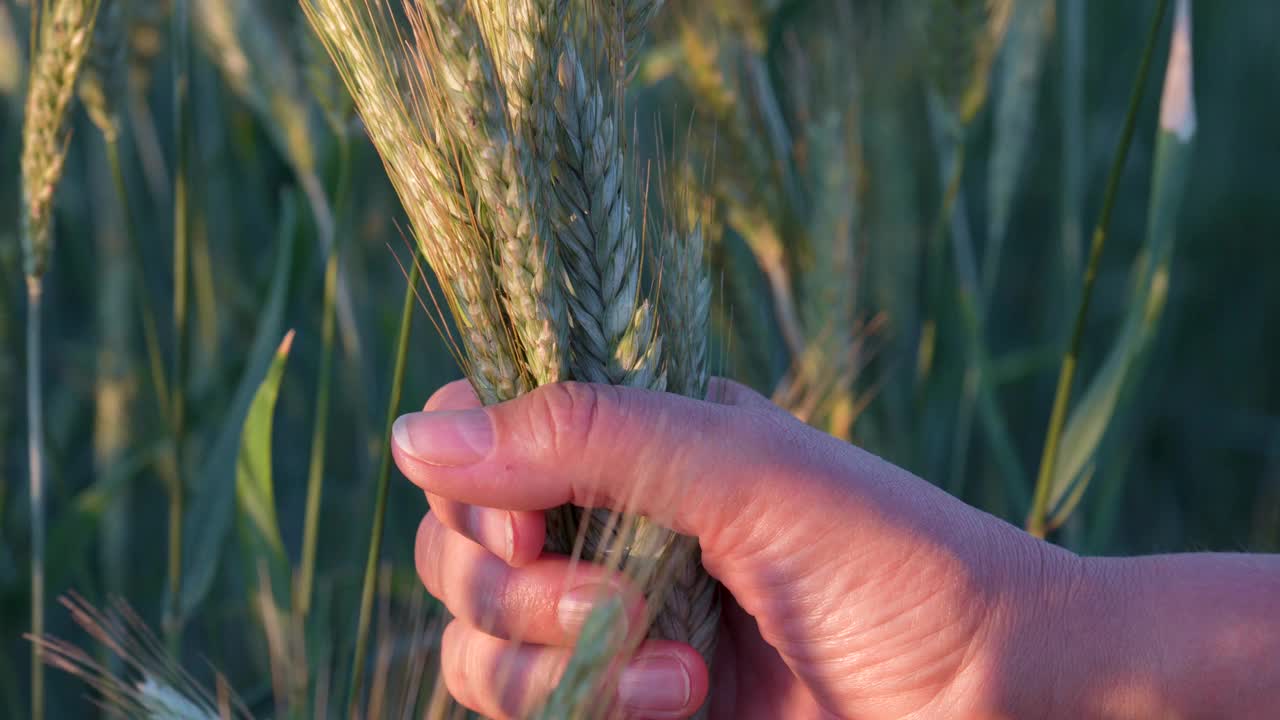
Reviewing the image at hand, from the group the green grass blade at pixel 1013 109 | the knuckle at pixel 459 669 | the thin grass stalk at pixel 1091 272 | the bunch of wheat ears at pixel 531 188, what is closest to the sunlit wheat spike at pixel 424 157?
the bunch of wheat ears at pixel 531 188

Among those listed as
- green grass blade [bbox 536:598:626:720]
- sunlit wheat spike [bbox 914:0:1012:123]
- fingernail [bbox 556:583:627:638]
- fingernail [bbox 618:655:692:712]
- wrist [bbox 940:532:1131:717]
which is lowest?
wrist [bbox 940:532:1131:717]

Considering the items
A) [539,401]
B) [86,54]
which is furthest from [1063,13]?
[86,54]

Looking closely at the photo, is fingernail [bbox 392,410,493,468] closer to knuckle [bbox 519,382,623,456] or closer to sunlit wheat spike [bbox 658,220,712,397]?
knuckle [bbox 519,382,623,456]

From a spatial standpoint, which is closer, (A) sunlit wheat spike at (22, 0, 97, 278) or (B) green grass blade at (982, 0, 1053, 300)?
(A) sunlit wheat spike at (22, 0, 97, 278)

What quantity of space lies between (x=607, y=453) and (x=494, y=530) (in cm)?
20

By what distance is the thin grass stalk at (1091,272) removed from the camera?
3.12ft

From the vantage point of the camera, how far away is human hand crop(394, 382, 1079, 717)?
83 centimetres

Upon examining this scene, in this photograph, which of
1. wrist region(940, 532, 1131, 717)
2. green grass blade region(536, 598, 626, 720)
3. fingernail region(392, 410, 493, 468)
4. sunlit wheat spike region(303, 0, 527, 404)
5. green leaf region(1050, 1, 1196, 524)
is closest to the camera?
green grass blade region(536, 598, 626, 720)

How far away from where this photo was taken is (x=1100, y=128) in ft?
7.18

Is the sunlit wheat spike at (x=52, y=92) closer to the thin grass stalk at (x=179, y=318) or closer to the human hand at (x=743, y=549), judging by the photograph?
the thin grass stalk at (x=179, y=318)

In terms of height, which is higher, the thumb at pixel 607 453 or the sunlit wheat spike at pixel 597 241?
the sunlit wheat spike at pixel 597 241

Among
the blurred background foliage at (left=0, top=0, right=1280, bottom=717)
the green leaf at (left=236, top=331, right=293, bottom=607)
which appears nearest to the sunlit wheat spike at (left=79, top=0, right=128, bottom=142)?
the blurred background foliage at (left=0, top=0, right=1280, bottom=717)

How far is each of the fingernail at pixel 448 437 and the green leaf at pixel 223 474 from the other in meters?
0.37

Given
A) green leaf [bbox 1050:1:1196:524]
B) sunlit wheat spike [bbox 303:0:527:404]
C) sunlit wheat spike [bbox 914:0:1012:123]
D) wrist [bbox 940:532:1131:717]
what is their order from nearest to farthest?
sunlit wheat spike [bbox 303:0:527:404] < wrist [bbox 940:532:1131:717] < green leaf [bbox 1050:1:1196:524] < sunlit wheat spike [bbox 914:0:1012:123]
